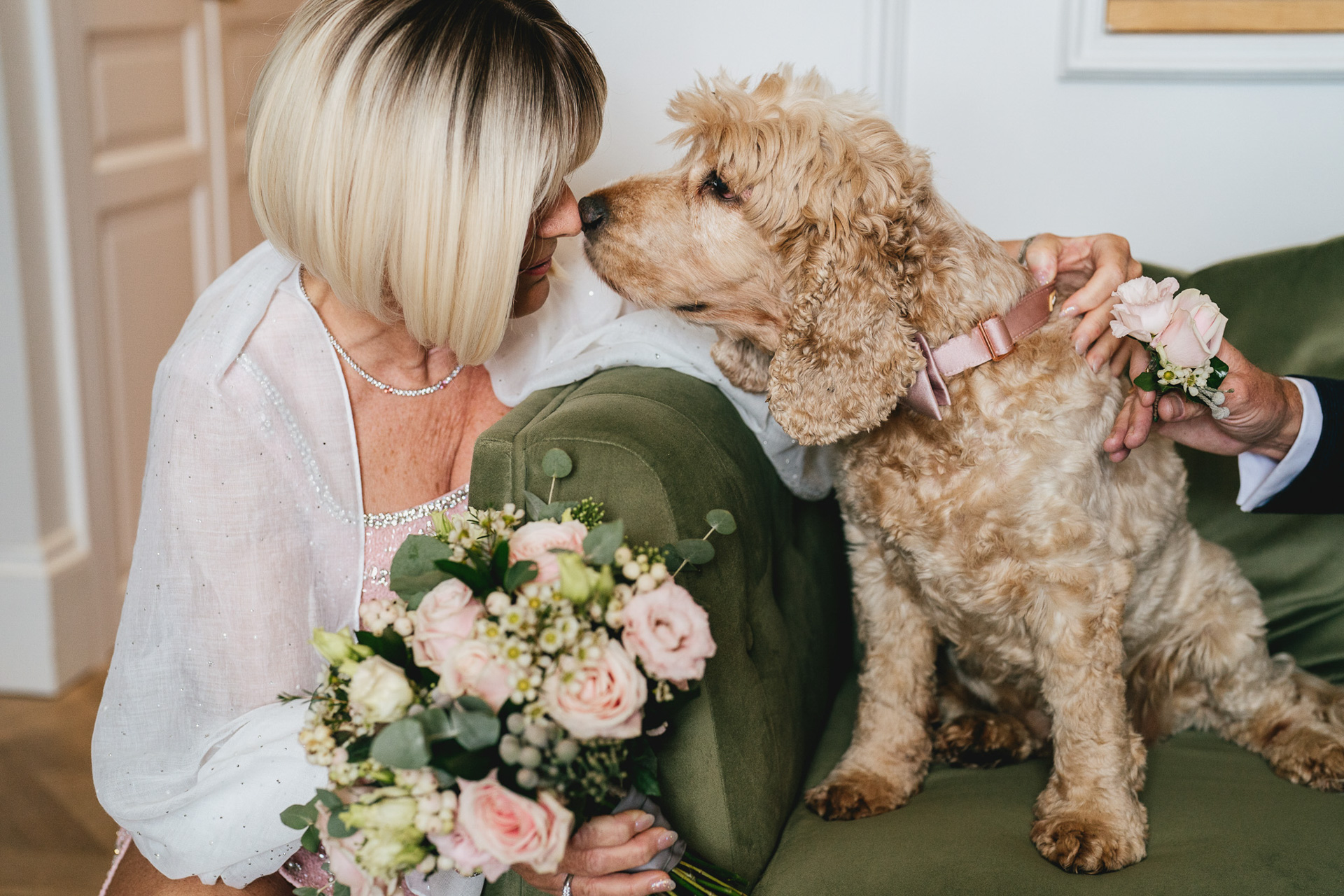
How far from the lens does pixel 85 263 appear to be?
3061mm

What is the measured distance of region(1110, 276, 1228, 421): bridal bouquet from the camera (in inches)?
53.7

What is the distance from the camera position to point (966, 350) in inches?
58.1

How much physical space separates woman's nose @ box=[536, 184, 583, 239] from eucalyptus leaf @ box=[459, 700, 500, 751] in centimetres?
82

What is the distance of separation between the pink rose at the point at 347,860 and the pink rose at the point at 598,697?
25 centimetres

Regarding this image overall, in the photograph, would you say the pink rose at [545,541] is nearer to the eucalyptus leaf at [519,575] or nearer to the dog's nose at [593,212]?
the eucalyptus leaf at [519,575]

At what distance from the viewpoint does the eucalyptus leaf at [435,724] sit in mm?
970

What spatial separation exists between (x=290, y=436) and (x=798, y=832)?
3.00 feet

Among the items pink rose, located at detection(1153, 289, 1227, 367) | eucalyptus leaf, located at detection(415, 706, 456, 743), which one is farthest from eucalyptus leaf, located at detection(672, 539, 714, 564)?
pink rose, located at detection(1153, 289, 1227, 367)

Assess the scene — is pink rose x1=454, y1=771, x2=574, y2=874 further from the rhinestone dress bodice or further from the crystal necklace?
the crystal necklace

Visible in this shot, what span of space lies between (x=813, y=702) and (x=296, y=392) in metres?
0.98

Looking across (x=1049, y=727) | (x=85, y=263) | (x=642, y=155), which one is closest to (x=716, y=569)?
(x=1049, y=727)

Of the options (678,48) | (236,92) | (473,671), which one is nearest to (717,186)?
(473,671)

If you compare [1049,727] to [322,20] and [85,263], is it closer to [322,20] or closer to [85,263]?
[322,20]

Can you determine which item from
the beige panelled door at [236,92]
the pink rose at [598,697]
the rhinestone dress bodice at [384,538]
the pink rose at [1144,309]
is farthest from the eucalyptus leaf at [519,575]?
the beige panelled door at [236,92]
